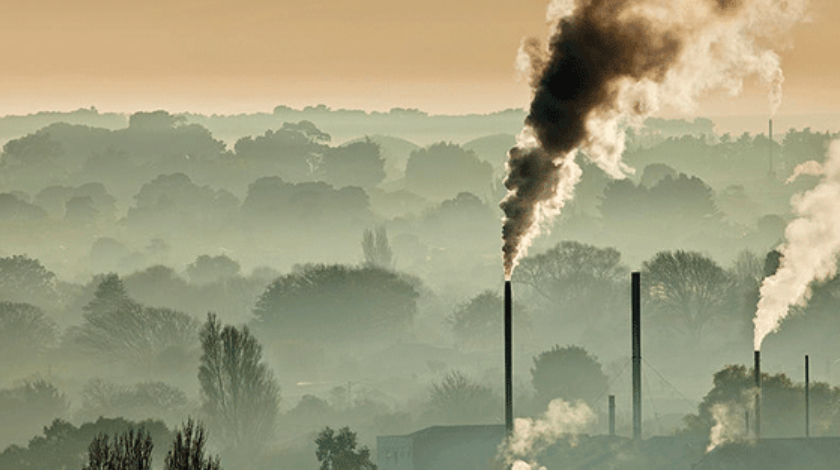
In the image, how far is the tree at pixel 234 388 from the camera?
121188 mm

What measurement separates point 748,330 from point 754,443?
78.0 m

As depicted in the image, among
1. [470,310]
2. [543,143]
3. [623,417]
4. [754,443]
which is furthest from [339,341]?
[543,143]

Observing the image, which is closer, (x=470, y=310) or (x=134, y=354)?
(x=134, y=354)

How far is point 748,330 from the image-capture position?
156 metres

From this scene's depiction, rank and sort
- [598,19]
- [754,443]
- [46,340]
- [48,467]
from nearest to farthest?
[598,19], [754,443], [48,467], [46,340]

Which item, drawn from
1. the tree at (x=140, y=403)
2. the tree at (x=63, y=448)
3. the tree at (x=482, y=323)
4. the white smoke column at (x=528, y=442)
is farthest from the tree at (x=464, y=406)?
the white smoke column at (x=528, y=442)

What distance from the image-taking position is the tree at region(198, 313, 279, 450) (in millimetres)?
121188

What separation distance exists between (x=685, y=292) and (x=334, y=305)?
1211 inches

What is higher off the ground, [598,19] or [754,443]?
[598,19]

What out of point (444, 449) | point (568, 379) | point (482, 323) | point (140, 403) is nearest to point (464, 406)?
point (568, 379)

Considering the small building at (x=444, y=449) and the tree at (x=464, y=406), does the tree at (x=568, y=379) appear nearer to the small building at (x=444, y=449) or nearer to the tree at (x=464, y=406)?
the tree at (x=464, y=406)

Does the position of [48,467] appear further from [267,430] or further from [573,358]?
[573,358]

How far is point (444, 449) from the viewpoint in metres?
92.8

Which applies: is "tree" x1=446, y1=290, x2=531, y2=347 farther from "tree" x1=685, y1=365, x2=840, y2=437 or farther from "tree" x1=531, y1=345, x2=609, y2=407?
"tree" x1=685, y1=365, x2=840, y2=437
